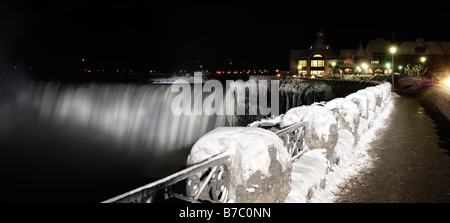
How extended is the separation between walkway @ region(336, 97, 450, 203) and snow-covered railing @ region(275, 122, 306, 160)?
129 centimetres

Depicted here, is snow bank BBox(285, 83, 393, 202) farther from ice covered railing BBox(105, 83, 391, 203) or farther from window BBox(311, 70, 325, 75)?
window BBox(311, 70, 325, 75)

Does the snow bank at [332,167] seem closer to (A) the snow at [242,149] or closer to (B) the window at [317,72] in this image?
(A) the snow at [242,149]

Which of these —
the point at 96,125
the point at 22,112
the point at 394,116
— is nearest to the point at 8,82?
the point at 22,112

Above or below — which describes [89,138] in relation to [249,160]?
below

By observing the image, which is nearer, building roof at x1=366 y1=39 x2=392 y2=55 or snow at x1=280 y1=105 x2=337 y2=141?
snow at x1=280 y1=105 x2=337 y2=141

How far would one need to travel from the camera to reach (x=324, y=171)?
19.6ft

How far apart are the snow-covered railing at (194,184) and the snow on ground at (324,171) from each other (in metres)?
1.22

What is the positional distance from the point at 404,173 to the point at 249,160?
199 inches

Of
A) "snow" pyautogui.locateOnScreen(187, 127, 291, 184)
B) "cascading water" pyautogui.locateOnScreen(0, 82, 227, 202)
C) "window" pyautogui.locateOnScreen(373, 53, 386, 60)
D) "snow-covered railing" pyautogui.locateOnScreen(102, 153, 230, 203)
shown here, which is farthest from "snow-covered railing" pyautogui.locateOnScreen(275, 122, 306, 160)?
"window" pyautogui.locateOnScreen(373, 53, 386, 60)

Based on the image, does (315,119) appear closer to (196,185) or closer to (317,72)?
(196,185)

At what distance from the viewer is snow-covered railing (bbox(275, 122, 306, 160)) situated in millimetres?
5938

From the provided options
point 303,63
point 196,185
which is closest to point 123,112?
point 196,185

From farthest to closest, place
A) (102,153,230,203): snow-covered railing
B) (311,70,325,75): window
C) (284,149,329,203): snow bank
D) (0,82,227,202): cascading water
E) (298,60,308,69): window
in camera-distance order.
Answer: (298,60,308,69): window → (311,70,325,75): window → (0,82,227,202): cascading water → (284,149,329,203): snow bank → (102,153,230,203): snow-covered railing
